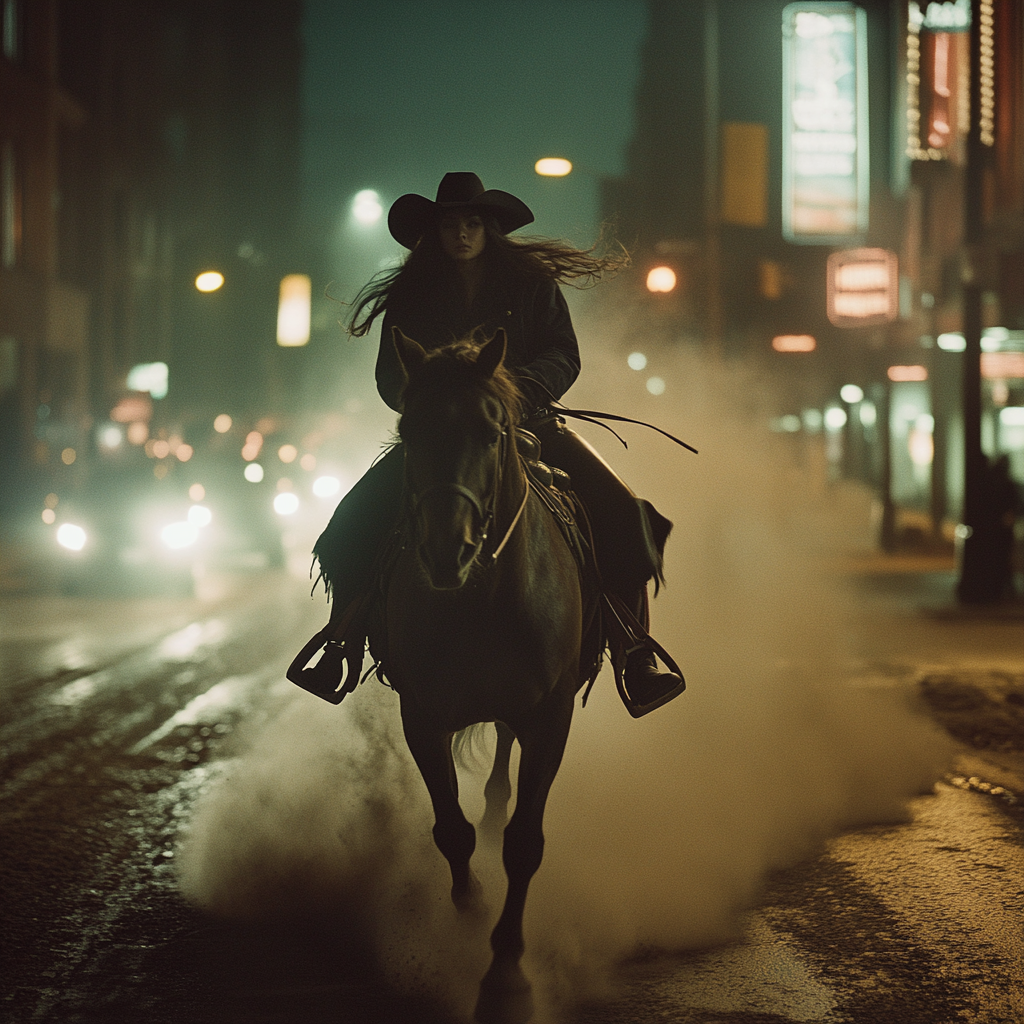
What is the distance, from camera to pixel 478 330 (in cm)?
508

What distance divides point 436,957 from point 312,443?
121ft

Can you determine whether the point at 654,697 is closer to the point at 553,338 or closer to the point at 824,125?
the point at 553,338

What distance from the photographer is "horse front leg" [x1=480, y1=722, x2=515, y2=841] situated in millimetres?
5926

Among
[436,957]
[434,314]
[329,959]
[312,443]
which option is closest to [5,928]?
[329,959]

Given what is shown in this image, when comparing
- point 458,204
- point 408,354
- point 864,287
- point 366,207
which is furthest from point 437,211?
point 864,287

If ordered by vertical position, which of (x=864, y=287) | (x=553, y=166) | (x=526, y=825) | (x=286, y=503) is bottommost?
(x=526, y=825)

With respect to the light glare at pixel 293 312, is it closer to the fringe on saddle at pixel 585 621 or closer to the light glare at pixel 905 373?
the light glare at pixel 905 373

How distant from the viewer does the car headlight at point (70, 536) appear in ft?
60.6

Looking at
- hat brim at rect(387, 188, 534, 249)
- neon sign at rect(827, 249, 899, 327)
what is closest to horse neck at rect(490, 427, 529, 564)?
hat brim at rect(387, 188, 534, 249)

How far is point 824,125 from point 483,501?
25.3 m

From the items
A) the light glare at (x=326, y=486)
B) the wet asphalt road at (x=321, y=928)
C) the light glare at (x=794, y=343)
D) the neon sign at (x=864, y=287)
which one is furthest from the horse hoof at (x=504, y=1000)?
the light glare at (x=326, y=486)

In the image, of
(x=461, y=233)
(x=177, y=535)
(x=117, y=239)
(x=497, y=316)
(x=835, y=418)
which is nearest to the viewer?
(x=461, y=233)

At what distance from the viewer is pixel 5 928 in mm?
5145

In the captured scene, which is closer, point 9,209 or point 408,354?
point 408,354
